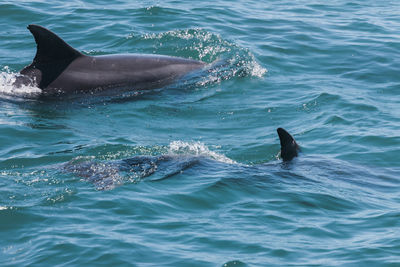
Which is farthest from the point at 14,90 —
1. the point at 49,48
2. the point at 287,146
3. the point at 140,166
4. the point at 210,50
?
the point at 287,146

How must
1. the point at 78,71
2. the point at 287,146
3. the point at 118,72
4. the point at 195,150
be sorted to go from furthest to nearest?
the point at 118,72
the point at 78,71
the point at 195,150
the point at 287,146

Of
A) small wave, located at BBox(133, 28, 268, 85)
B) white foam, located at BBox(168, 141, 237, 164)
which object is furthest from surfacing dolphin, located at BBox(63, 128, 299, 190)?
small wave, located at BBox(133, 28, 268, 85)

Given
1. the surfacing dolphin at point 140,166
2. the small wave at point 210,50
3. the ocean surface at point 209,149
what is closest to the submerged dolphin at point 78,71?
the ocean surface at point 209,149

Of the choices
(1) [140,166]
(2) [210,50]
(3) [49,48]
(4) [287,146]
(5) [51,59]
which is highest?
(3) [49,48]

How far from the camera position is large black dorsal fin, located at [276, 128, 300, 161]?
11414 millimetres

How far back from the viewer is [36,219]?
371 inches

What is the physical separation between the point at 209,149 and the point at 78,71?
371 cm

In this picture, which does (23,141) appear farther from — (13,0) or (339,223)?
(13,0)

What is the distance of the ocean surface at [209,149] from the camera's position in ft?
29.4

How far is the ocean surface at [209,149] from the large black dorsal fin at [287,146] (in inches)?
9.9

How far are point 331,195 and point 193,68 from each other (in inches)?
258

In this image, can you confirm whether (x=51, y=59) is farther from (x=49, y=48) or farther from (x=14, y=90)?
(x=14, y=90)

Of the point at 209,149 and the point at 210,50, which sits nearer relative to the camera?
the point at 209,149

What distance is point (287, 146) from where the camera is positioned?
38.1ft
